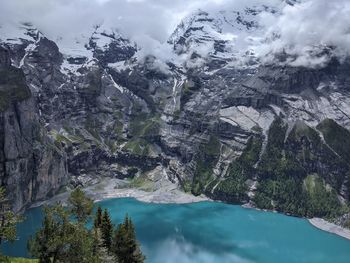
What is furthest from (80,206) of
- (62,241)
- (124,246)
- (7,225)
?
(7,225)

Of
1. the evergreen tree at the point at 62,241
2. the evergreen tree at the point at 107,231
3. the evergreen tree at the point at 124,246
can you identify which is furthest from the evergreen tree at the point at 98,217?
the evergreen tree at the point at 62,241

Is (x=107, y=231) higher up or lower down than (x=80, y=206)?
lower down

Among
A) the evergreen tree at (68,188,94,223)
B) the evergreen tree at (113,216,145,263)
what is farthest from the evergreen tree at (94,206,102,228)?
the evergreen tree at (68,188,94,223)

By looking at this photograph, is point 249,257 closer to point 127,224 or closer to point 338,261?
point 338,261

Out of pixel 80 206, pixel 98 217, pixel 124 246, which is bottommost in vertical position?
pixel 124 246

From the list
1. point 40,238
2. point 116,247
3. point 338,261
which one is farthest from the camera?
point 338,261

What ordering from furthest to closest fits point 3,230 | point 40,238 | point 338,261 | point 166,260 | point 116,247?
1. point 338,261
2. point 166,260
3. point 116,247
4. point 40,238
5. point 3,230

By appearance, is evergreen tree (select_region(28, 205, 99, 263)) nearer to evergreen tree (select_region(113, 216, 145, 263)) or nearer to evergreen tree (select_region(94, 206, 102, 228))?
evergreen tree (select_region(94, 206, 102, 228))

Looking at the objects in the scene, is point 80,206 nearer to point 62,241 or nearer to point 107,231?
point 62,241

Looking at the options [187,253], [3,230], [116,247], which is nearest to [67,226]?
[3,230]
